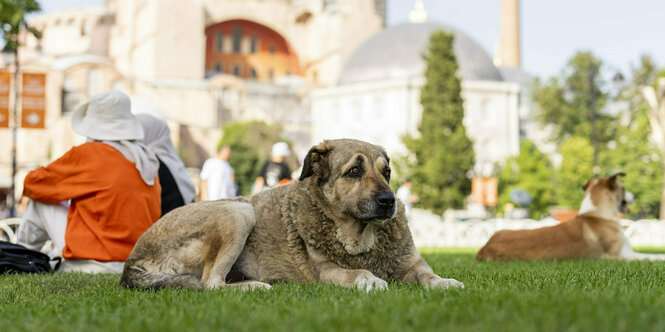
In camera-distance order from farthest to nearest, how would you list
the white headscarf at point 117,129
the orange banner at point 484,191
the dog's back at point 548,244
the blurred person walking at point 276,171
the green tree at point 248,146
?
1. the green tree at point 248,146
2. the orange banner at point 484,191
3. the blurred person walking at point 276,171
4. the dog's back at point 548,244
5. the white headscarf at point 117,129

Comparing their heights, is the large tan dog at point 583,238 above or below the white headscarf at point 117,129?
below

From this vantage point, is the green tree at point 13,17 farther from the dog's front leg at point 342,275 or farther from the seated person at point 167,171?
the dog's front leg at point 342,275

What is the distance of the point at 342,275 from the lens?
4.66 m

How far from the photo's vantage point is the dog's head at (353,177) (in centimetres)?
457

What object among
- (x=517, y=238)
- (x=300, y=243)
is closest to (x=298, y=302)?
(x=300, y=243)

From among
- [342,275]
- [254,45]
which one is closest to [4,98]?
[342,275]

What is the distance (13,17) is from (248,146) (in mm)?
49593

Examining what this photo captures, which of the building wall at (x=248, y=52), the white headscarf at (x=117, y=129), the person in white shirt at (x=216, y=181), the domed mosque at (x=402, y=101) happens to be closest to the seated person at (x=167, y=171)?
the white headscarf at (x=117, y=129)

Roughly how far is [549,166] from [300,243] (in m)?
54.0

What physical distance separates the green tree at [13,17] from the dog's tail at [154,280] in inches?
543

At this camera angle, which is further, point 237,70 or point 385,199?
point 237,70

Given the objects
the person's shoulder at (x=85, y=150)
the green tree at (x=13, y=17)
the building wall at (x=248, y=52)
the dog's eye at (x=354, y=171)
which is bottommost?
the dog's eye at (x=354, y=171)

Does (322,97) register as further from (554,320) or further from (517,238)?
(554,320)

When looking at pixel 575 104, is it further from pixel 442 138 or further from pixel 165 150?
pixel 165 150
